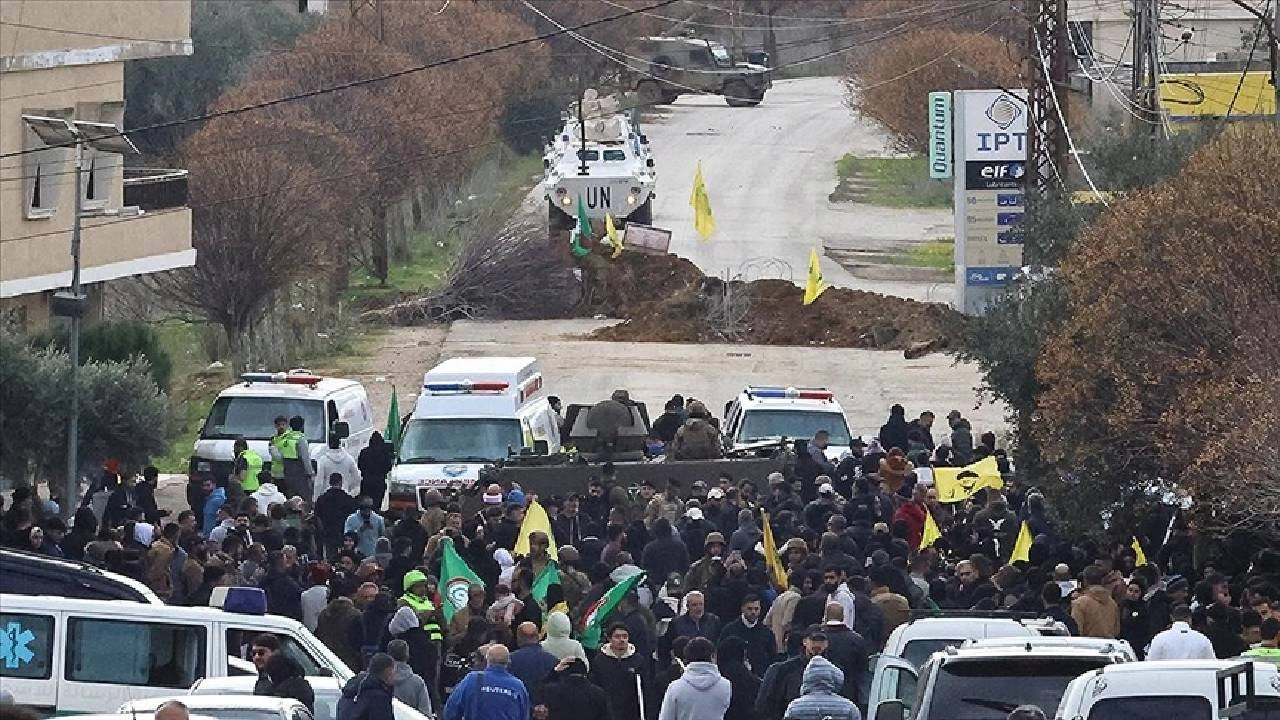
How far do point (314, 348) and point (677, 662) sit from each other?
29424 millimetres

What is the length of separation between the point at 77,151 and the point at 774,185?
134ft

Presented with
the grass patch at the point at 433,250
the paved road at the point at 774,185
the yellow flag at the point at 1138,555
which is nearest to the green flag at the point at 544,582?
the yellow flag at the point at 1138,555

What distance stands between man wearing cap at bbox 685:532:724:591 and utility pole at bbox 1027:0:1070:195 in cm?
1299

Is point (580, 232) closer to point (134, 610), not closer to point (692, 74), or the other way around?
point (134, 610)

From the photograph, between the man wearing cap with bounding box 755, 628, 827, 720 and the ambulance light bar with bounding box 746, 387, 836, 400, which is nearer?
the man wearing cap with bounding box 755, 628, 827, 720

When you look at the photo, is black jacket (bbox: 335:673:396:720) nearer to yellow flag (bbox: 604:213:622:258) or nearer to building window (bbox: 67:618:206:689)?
building window (bbox: 67:618:206:689)

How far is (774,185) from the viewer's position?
7562 centimetres

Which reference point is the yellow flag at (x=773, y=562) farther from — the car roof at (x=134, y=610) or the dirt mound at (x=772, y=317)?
the dirt mound at (x=772, y=317)

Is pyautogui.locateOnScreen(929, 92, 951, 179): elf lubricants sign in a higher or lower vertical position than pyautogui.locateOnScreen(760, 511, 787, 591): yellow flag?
higher

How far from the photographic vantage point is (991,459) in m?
26.5

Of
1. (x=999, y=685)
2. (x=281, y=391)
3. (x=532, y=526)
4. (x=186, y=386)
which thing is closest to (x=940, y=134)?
(x=186, y=386)

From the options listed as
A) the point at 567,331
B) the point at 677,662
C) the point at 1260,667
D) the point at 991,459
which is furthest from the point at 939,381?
the point at 1260,667

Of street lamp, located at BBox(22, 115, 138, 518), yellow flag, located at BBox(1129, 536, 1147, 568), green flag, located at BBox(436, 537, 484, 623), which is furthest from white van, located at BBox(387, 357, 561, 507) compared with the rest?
yellow flag, located at BBox(1129, 536, 1147, 568)

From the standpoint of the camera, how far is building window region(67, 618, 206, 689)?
15508mm
